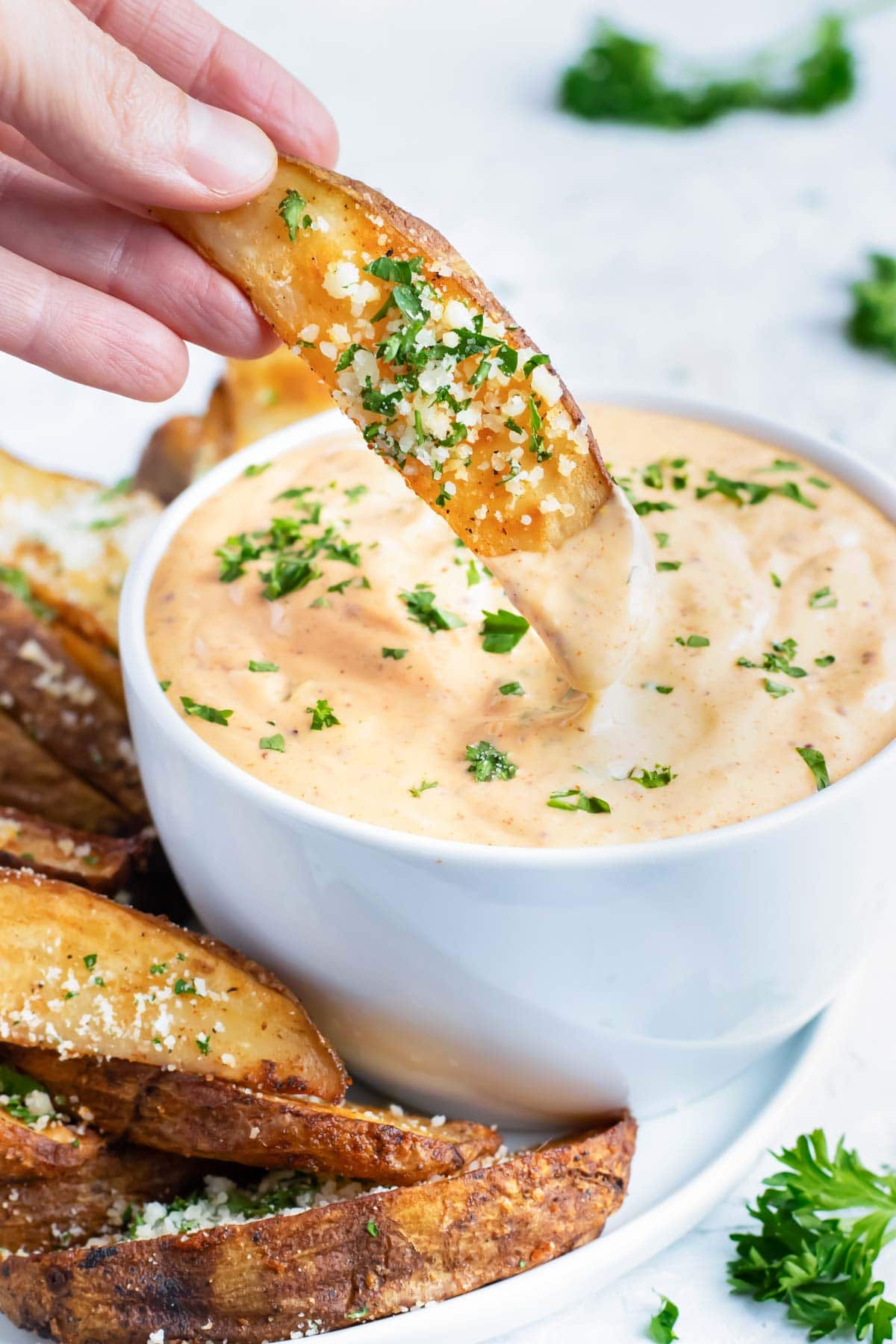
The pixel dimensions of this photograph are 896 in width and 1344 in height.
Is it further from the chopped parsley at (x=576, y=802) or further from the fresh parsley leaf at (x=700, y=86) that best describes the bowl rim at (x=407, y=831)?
the fresh parsley leaf at (x=700, y=86)

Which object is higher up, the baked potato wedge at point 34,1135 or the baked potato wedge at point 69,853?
the baked potato wedge at point 69,853

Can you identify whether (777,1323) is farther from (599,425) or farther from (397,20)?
(397,20)

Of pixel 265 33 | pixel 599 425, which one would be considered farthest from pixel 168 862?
pixel 265 33

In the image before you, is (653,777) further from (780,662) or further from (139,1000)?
(139,1000)

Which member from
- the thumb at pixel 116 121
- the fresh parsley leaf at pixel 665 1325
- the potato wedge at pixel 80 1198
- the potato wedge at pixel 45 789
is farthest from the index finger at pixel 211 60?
the fresh parsley leaf at pixel 665 1325

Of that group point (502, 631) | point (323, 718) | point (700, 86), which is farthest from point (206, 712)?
point (700, 86)

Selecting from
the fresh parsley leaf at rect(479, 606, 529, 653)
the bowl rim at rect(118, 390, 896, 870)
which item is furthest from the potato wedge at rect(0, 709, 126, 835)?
the fresh parsley leaf at rect(479, 606, 529, 653)

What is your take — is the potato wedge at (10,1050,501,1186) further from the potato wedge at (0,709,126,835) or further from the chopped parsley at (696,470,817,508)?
the chopped parsley at (696,470,817,508)
